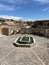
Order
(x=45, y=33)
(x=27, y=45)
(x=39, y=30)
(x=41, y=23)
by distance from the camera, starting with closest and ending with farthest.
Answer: (x=27, y=45) < (x=45, y=33) < (x=39, y=30) < (x=41, y=23)

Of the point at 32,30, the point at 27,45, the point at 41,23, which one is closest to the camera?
the point at 27,45

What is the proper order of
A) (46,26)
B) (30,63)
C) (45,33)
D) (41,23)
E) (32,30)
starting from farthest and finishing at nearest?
1. (41,23)
2. (46,26)
3. (32,30)
4. (45,33)
5. (30,63)

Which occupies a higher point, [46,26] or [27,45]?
[46,26]

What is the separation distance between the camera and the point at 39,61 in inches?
349

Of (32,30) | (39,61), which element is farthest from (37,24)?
(39,61)

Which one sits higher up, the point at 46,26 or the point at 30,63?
the point at 46,26

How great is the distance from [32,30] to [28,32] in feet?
3.56

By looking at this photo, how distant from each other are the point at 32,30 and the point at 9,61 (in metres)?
17.8

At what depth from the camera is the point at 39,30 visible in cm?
2453

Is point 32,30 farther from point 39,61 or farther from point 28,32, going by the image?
point 39,61

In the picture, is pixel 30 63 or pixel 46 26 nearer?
pixel 30 63

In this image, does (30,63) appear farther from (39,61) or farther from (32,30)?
(32,30)

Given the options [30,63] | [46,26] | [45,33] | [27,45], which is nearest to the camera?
[30,63]

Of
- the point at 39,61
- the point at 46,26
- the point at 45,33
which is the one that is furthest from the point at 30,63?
the point at 46,26
